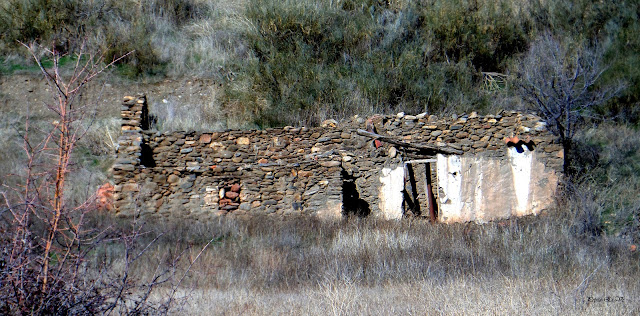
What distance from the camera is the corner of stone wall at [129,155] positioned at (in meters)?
11.9

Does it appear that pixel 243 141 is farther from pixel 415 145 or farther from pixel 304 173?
pixel 415 145

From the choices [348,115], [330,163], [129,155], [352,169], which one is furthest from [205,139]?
[348,115]

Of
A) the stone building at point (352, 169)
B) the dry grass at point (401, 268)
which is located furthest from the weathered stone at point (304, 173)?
the dry grass at point (401, 268)

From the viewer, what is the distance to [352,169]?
43.1 feet

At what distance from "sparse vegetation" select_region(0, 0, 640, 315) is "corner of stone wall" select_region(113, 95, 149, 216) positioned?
0.81 metres

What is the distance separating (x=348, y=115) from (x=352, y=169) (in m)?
3.78

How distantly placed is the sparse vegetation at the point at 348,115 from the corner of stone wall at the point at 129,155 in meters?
0.81

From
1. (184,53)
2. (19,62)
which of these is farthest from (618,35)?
(19,62)

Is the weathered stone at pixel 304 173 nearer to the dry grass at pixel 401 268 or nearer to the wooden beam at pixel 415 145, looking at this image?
the dry grass at pixel 401 268

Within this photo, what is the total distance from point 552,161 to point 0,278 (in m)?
11.0

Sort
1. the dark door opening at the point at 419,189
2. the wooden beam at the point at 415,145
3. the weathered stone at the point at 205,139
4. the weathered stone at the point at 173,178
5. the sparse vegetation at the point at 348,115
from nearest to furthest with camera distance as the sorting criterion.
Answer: the sparse vegetation at the point at 348,115 → the weathered stone at the point at 173,178 → the dark door opening at the point at 419,189 → the wooden beam at the point at 415,145 → the weathered stone at the point at 205,139

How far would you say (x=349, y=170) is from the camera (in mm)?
13164

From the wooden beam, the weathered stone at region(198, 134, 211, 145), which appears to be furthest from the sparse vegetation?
the wooden beam

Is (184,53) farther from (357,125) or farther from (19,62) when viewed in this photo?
(357,125)
